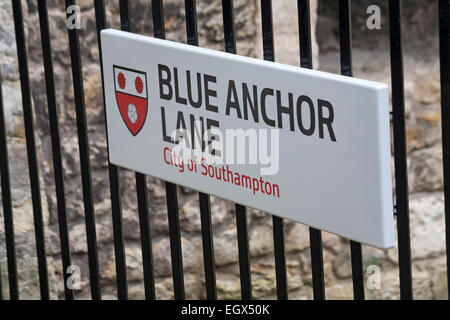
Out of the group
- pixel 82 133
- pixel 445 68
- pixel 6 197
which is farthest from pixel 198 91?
pixel 6 197

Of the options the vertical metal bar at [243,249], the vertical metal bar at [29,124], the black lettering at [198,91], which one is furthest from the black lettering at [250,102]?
the vertical metal bar at [29,124]

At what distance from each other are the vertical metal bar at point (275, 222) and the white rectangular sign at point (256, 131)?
7cm

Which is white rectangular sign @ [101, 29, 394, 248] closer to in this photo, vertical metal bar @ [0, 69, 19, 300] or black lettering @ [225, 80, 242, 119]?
black lettering @ [225, 80, 242, 119]

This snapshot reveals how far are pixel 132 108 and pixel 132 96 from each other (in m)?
0.03

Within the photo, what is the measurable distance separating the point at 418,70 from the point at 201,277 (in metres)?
1.28

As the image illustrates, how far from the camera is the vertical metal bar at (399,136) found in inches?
56.4

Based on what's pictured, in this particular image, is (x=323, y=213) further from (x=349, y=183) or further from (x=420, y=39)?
(x=420, y=39)

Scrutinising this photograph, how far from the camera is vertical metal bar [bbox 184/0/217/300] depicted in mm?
1658

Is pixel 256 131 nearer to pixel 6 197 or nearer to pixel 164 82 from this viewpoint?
pixel 164 82

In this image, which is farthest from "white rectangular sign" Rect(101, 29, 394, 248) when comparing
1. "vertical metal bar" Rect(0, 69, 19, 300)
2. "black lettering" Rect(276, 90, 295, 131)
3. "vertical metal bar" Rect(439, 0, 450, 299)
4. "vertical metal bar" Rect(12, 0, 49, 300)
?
"vertical metal bar" Rect(0, 69, 19, 300)

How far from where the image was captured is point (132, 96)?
1735mm

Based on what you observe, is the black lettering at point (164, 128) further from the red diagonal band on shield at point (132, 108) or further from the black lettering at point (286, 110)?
the black lettering at point (286, 110)

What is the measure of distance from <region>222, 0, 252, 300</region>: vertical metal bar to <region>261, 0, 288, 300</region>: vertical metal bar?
2.5 inches

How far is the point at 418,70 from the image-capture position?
3.40m
